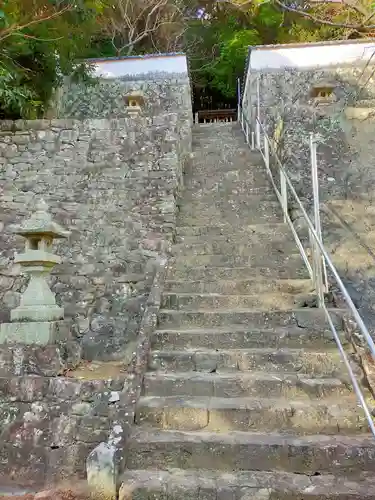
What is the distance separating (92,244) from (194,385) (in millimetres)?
3291

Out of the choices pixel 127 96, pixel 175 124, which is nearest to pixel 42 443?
pixel 175 124

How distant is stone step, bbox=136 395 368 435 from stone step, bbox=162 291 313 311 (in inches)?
49.5

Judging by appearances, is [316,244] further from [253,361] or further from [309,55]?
[309,55]

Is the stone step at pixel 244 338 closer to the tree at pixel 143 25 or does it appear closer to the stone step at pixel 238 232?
the stone step at pixel 238 232

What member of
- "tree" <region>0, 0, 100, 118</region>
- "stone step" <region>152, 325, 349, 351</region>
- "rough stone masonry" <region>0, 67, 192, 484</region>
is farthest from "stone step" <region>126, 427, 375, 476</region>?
"tree" <region>0, 0, 100, 118</region>

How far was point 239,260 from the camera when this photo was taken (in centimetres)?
511

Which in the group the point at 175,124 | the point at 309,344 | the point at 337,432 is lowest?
the point at 337,432

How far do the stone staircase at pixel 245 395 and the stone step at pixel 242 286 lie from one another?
11mm

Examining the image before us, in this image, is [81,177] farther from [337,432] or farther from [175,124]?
[337,432]

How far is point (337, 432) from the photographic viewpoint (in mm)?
2789

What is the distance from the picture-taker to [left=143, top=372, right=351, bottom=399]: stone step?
3.09 meters

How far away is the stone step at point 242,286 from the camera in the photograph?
438cm

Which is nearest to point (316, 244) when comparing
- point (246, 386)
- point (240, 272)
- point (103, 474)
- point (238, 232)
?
point (240, 272)

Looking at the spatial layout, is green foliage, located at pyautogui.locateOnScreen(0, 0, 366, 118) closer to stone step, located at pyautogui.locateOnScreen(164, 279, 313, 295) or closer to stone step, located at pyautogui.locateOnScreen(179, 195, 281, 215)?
stone step, located at pyautogui.locateOnScreen(179, 195, 281, 215)
